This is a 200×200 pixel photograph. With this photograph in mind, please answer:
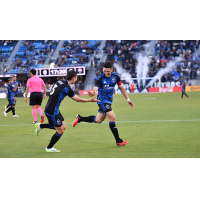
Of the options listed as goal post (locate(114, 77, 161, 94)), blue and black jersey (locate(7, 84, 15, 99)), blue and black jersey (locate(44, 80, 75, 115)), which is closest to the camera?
blue and black jersey (locate(44, 80, 75, 115))

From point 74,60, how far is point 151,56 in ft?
39.3

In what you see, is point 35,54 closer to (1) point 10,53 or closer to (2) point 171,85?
(1) point 10,53

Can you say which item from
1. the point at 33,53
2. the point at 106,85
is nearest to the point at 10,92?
the point at 106,85

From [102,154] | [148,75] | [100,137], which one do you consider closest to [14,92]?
[100,137]

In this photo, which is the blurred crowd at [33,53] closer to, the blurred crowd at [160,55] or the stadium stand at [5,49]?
the stadium stand at [5,49]

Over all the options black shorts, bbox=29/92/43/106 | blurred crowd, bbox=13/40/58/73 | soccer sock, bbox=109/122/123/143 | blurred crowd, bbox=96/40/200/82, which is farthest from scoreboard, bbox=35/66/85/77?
soccer sock, bbox=109/122/123/143

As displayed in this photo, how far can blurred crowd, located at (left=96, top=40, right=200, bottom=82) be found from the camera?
143ft

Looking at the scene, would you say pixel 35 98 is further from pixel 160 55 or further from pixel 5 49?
pixel 5 49

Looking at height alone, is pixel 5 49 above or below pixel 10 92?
above

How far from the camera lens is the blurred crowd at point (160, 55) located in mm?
43719

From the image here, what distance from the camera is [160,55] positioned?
4622 cm

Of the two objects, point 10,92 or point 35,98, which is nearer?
point 35,98

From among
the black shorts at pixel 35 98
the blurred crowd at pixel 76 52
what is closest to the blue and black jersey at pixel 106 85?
the black shorts at pixel 35 98

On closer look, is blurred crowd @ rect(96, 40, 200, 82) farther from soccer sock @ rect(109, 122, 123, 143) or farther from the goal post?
soccer sock @ rect(109, 122, 123, 143)
